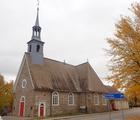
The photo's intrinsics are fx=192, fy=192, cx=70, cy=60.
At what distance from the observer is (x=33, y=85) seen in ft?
92.5

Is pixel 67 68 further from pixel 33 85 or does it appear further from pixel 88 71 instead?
pixel 33 85

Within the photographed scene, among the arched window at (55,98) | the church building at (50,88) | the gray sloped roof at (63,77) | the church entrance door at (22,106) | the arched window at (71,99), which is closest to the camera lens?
the church building at (50,88)

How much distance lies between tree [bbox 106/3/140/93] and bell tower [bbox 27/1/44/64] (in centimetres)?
2076

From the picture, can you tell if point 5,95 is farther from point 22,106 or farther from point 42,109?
point 42,109

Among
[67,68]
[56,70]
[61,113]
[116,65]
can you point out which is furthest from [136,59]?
[67,68]

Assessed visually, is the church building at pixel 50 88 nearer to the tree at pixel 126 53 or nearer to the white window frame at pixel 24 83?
the white window frame at pixel 24 83

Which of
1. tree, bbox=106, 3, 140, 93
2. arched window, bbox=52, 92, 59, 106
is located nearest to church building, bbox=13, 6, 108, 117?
arched window, bbox=52, 92, 59, 106

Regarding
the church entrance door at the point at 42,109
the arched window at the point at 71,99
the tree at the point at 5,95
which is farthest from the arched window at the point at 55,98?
the tree at the point at 5,95

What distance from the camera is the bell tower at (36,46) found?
32219mm

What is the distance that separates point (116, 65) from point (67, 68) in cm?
2559

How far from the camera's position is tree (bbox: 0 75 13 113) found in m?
45.4

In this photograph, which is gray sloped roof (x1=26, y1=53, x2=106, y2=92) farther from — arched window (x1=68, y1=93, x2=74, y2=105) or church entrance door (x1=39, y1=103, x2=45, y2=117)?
church entrance door (x1=39, y1=103, x2=45, y2=117)

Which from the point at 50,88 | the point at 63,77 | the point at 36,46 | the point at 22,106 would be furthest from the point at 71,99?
the point at 36,46

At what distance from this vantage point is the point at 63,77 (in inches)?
1353
